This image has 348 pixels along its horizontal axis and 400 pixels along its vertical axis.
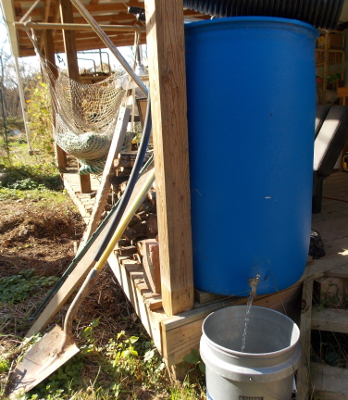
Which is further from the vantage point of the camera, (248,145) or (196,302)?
(196,302)

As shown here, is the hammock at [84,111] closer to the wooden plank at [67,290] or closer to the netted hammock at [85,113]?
the netted hammock at [85,113]

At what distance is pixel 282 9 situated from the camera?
1370 mm

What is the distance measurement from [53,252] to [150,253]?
185 centimetres

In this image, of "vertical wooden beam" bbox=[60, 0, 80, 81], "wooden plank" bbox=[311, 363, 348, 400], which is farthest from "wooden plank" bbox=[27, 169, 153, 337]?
"vertical wooden beam" bbox=[60, 0, 80, 81]

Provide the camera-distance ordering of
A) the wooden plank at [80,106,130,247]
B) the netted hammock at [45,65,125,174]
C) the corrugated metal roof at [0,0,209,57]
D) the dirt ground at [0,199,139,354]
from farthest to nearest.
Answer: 1. the corrugated metal roof at [0,0,209,57]
2. the netted hammock at [45,65,125,174]
3. the wooden plank at [80,106,130,247]
4. the dirt ground at [0,199,139,354]

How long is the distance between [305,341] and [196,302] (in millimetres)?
476

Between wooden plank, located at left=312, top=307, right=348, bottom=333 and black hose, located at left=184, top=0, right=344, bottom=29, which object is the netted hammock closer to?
black hose, located at left=184, top=0, right=344, bottom=29

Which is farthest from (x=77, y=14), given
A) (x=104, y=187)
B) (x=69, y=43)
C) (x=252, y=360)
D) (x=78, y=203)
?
(x=252, y=360)

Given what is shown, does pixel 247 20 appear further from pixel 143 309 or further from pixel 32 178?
pixel 32 178

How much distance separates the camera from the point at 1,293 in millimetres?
2422

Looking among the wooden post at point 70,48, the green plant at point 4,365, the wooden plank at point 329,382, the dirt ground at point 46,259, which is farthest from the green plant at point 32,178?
the wooden plank at point 329,382

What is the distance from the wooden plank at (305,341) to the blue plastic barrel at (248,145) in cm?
18

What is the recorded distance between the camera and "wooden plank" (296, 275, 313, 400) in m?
1.40

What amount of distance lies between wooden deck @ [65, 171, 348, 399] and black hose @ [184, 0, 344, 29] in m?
1.10
